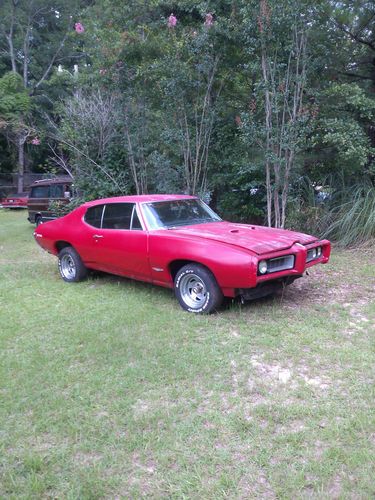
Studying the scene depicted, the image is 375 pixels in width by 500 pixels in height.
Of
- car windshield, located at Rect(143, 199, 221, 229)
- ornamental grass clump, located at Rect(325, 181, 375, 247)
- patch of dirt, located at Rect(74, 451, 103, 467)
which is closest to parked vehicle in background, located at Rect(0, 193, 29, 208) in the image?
ornamental grass clump, located at Rect(325, 181, 375, 247)

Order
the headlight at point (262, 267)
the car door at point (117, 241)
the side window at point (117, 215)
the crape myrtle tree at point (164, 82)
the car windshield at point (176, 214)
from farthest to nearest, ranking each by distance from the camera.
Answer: the crape myrtle tree at point (164, 82) → the side window at point (117, 215) → the car windshield at point (176, 214) → the car door at point (117, 241) → the headlight at point (262, 267)

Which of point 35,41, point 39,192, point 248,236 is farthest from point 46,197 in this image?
point 35,41

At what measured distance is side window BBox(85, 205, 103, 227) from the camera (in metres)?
6.86

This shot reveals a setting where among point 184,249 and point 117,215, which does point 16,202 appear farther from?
point 184,249

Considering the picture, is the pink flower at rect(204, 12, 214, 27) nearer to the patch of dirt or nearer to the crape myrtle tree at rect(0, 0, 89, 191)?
the patch of dirt

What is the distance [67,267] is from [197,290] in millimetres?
2896

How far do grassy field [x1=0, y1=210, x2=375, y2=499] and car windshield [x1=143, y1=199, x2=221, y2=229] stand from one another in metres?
1.04

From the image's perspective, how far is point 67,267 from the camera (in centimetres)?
749

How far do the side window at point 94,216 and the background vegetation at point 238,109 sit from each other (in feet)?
12.6

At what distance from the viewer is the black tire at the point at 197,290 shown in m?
5.18

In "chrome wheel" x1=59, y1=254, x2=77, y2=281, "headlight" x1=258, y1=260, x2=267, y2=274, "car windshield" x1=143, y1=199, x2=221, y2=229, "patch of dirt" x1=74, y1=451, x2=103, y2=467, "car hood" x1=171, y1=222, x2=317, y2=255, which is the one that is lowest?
"patch of dirt" x1=74, y1=451, x2=103, y2=467

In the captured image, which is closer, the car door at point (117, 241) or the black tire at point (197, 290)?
the black tire at point (197, 290)

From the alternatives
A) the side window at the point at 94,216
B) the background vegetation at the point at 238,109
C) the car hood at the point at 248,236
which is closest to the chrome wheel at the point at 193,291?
the car hood at the point at 248,236

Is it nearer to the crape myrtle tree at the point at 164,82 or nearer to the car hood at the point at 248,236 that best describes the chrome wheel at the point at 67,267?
the car hood at the point at 248,236
